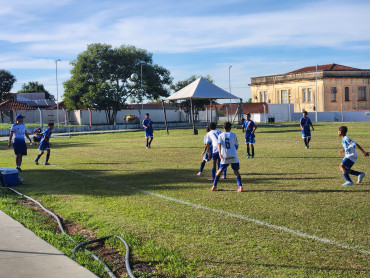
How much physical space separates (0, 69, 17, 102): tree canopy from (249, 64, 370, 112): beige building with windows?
51.7 metres

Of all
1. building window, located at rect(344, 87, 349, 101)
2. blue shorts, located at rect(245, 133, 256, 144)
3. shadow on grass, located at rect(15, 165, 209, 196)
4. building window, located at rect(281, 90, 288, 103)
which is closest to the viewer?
shadow on grass, located at rect(15, 165, 209, 196)

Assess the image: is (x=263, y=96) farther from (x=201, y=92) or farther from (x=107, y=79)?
(x=201, y=92)

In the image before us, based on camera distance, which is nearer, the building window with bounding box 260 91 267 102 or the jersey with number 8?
the jersey with number 8

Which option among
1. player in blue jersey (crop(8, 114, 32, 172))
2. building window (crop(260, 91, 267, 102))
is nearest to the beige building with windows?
building window (crop(260, 91, 267, 102))

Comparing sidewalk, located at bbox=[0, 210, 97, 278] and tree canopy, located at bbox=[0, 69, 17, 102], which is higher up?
tree canopy, located at bbox=[0, 69, 17, 102]

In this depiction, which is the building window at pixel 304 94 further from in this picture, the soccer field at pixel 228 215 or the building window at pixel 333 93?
the soccer field at pixel 228 215

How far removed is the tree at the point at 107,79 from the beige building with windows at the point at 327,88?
24739 millimetres

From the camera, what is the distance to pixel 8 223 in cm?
796

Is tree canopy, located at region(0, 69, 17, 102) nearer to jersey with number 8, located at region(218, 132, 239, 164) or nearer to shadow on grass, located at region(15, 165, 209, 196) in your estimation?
shadow on grass, located at region(15, 165, 209, 196)

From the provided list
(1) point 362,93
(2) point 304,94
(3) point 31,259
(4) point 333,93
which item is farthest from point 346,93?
(3) point 31,259

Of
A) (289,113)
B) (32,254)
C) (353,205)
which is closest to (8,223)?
(32,254)

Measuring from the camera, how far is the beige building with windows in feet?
229

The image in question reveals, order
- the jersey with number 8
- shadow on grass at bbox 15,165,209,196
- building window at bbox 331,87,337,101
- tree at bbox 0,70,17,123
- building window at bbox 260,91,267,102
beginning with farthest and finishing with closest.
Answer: tree at bbox 0,70,17,123, building window at bbox 260,91,267,102, building window at bbox 331,87,337,101, shadow on grass at bbox 15,165,209,196, the jersey with number 8

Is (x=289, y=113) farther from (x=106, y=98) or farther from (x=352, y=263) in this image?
(x=352, y=263)
